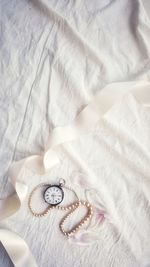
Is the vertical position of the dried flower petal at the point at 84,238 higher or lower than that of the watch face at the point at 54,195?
lower

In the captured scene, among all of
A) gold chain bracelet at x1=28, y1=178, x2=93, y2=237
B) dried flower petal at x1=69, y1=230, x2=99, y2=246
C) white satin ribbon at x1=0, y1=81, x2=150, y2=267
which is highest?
white satin ribbon at x1=0, y1=81, x2=150, y2=267

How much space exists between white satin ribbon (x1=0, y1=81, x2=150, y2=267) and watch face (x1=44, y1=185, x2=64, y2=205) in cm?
4

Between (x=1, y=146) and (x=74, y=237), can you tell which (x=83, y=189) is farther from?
(x=1, y=146)

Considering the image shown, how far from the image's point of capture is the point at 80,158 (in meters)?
0.69

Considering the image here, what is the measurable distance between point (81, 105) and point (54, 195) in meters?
0.21

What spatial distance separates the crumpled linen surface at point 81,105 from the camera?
63 centimetres

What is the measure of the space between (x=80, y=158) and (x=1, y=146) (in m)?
0.17

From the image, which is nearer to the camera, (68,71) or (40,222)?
(40,222)

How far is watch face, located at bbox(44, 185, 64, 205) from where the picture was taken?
2.16 feet

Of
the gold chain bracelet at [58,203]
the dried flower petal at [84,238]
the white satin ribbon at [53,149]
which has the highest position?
the white satin ribbon at [53,149]

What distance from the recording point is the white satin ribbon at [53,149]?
2.04 feet

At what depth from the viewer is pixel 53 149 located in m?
0.70

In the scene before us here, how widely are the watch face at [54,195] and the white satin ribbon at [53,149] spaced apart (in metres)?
0.04

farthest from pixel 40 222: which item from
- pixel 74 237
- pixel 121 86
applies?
pixel 121 86
